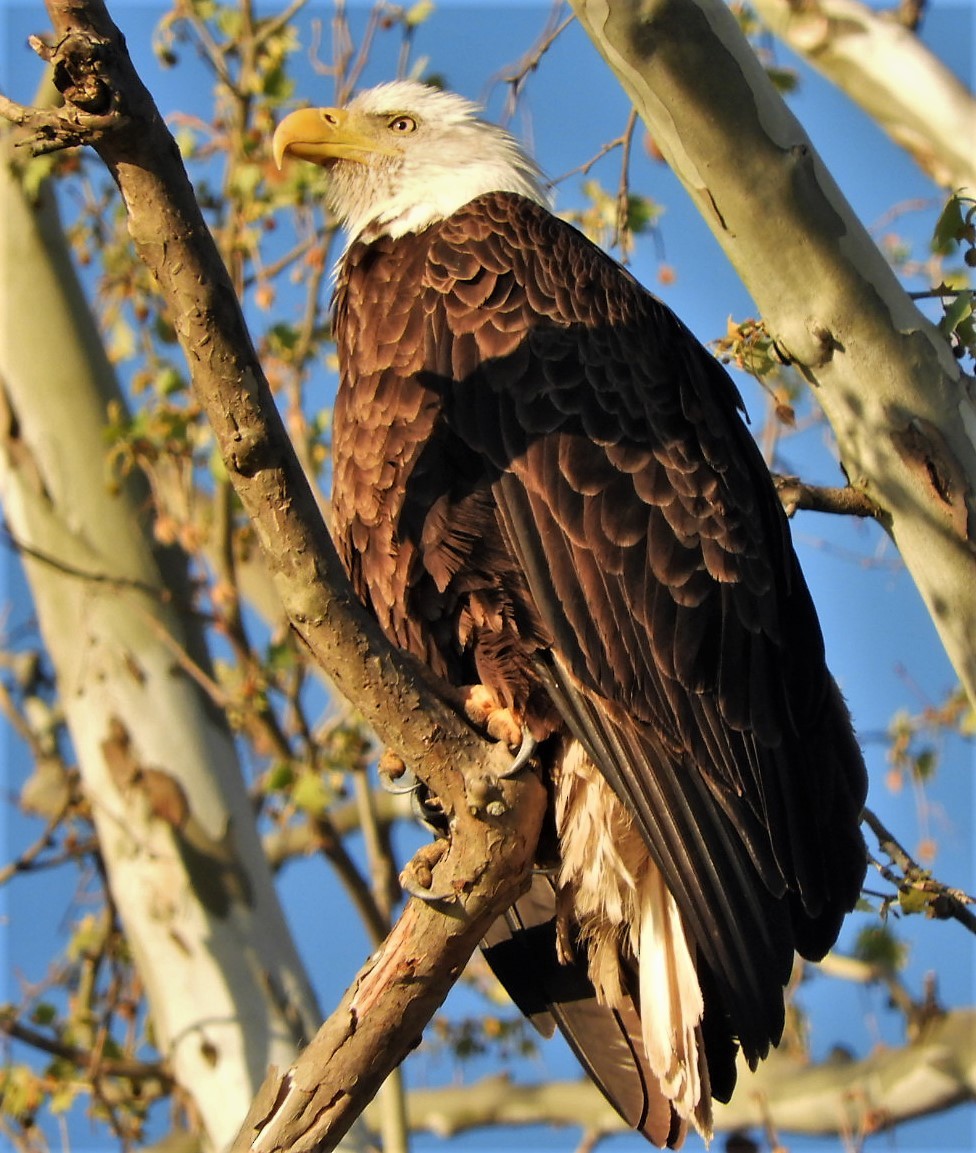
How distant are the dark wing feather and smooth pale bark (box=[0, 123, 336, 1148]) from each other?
2.54 metres

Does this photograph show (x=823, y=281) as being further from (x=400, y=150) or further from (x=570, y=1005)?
(x=570, y=1005)

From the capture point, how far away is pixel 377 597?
401cm

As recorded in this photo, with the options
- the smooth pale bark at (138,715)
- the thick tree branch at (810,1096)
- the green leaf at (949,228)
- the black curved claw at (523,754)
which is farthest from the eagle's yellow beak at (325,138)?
the thick tree branch at (810,1096)

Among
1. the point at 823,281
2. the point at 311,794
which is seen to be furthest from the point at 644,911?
the point at 311,794

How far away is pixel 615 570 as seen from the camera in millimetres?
3695

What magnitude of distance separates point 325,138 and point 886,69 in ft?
7.08

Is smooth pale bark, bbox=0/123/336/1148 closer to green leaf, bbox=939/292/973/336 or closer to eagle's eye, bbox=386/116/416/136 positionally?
eagle's eye, bbox=386/116/416/136

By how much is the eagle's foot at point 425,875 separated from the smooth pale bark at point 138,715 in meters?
2.29

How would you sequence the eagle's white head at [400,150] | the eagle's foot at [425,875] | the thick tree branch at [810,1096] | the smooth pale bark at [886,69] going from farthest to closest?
the thick tree branch at [810,1096] < the smooth pale bark at [886,69] < the eagle's white head at [400,150] < the eagle's foot at [425,875]

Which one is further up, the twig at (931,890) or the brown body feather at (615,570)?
the brown body feather at (615,570)

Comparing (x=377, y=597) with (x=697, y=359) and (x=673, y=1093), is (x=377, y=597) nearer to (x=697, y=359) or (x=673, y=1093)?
(x=697, y=359)

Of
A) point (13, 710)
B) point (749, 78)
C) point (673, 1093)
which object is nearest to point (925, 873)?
point (673, 1093)

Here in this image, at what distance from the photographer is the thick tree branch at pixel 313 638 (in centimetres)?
268

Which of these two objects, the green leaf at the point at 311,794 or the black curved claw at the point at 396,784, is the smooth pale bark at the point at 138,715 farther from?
the black curved claw at the point at 396,784
